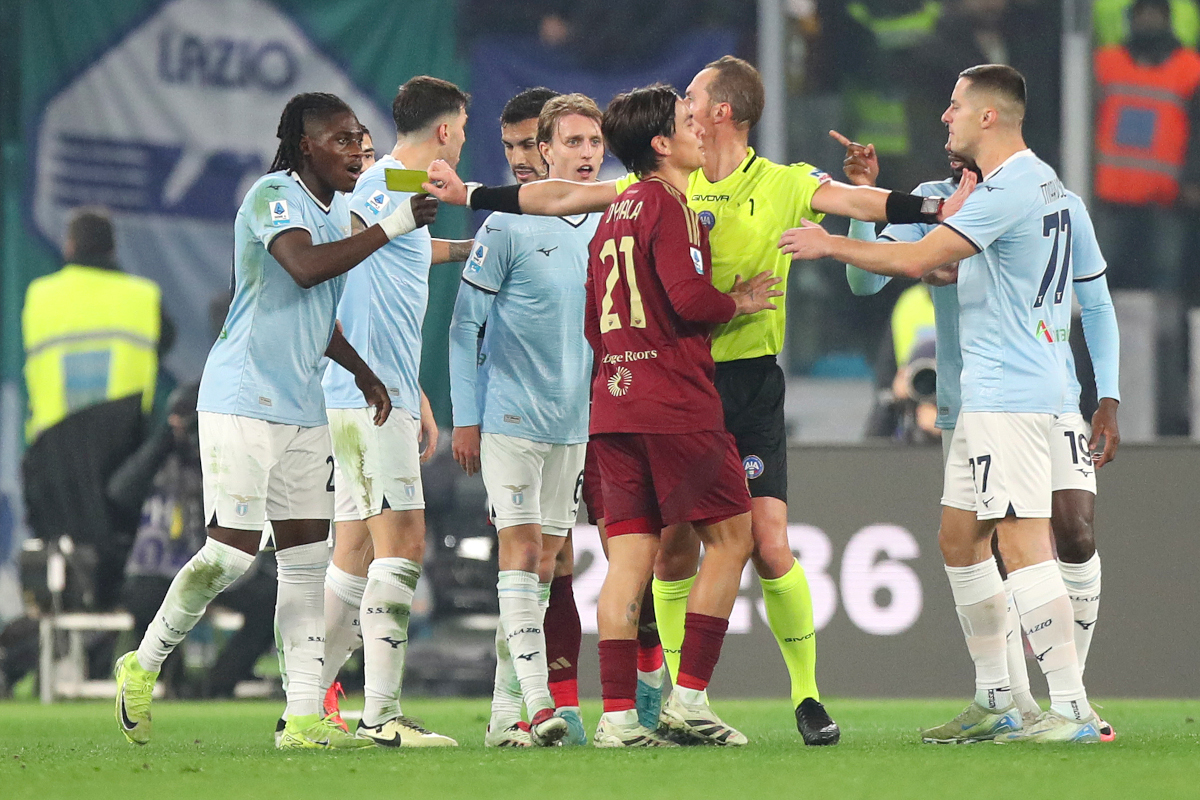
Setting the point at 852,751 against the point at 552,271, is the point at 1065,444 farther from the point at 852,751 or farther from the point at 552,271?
the point at 552,271

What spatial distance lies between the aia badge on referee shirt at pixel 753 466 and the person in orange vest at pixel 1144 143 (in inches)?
263

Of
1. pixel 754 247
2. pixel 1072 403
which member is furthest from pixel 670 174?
pixel 1072 403

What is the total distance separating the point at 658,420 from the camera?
204 inches

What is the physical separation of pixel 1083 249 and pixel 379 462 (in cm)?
249

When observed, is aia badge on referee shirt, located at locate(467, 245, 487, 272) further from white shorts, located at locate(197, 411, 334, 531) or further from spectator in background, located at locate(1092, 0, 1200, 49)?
spectator in background, located at locate(1092, 0, 1200, 49)

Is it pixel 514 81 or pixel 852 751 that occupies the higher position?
pixel 514 81

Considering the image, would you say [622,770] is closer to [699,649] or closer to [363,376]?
[699,649]

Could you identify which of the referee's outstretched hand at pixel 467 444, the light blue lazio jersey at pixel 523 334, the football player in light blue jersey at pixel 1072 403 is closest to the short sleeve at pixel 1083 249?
Answer: the football player in light blue jersey at pixel 1072 403

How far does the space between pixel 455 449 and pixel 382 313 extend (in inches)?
25.1

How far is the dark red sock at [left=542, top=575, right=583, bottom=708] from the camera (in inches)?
241

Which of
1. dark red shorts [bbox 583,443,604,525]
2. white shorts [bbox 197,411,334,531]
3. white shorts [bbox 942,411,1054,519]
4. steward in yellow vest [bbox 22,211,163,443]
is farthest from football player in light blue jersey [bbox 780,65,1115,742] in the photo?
steward in yellow vest [bbox 22,211,163,443]

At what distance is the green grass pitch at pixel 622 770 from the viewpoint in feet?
13.8

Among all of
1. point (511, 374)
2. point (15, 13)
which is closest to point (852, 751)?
point (511, 374)

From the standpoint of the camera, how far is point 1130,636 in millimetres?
8305
